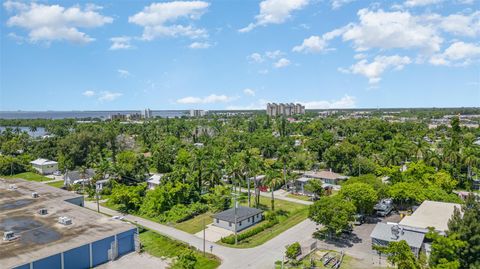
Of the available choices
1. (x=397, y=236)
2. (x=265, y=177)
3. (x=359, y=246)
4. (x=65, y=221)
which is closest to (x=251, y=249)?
(x=359, y=246)

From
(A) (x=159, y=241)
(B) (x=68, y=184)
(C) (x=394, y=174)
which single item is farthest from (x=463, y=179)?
(B) (x=68, y=184)

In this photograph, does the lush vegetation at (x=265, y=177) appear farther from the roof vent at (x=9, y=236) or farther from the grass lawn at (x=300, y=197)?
the roof vent at (x=9, y=236)

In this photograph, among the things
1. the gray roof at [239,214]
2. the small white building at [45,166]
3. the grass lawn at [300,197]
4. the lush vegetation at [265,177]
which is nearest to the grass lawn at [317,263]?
the lush vegetation at [265,177]

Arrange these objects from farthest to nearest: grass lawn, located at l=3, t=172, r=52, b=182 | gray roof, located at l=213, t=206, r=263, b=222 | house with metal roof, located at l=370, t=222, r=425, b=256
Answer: grass lawn, located at l=3, t=172, r=52, b=182 < gray roof, located at l=213, t=206, r=263, b=222 < house with metal roof, located at l=370, t=222, r=425, b=256

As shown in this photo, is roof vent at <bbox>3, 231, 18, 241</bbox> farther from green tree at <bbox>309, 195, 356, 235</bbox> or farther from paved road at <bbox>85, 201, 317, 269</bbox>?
green tree at <bbox>309, 195, 356, 235</bbox>

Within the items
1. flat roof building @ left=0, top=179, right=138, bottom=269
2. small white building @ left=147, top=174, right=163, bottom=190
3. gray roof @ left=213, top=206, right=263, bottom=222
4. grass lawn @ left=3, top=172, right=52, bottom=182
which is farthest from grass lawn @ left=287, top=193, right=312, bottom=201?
grass lawn @ left=3, top=172, right=52, bottom=182

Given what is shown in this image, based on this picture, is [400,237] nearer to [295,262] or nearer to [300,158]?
[295,262]

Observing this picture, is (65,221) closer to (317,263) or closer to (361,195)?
(317,263)
